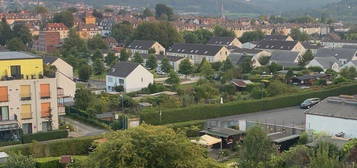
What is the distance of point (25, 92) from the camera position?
2198 centimetres

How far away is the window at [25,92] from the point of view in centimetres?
2192

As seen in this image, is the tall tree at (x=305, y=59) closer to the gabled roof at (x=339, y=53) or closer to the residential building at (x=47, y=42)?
the gabled roof at (x=339, y=53)

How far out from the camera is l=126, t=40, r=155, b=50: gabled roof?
54.9 meters

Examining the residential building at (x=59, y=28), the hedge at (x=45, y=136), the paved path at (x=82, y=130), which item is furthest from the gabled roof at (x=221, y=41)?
the hedge at (x=45, y=136)

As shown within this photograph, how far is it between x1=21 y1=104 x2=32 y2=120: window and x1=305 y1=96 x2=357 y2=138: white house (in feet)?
36.0

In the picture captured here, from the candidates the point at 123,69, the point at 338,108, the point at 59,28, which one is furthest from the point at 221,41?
the point at 338,108

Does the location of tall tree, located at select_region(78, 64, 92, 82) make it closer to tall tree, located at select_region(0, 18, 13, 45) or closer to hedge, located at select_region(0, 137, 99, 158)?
hedge, located at select_region(0, 137, 99, 158)

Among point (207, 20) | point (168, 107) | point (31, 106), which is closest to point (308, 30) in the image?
point (207, 20)

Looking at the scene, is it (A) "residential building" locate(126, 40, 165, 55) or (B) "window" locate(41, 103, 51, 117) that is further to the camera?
(A) "residential building" locate(126, 40, 165, 55)

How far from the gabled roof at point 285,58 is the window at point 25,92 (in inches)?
1091

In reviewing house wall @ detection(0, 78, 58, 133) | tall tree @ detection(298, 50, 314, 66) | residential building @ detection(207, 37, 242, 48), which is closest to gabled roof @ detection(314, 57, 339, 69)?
tall tree @ detection(298, 50, 314, 66)

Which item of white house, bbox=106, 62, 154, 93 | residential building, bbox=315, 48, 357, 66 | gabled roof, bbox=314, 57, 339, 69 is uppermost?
residential building, bbox=315, 48, 357, 66

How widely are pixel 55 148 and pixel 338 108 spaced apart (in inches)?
416

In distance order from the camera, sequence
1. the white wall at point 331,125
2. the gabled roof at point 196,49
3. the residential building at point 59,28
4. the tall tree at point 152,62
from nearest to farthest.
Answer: the white wall at point 331,125 < the tall tree at point 152,62 < the gabled roof at point 196,49 < the residential building at point 59,28
